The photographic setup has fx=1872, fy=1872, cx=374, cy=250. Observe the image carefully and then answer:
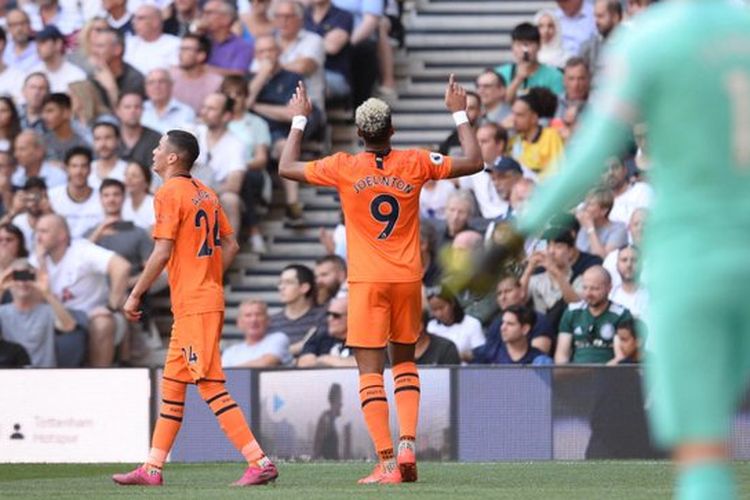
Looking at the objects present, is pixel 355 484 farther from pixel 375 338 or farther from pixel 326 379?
pixel 326 379

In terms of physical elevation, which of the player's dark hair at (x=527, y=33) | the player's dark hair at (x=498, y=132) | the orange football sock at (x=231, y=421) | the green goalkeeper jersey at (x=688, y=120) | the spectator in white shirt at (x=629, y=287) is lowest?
the orange football sock at (x=231, y=421)

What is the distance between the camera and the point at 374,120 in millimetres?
11570

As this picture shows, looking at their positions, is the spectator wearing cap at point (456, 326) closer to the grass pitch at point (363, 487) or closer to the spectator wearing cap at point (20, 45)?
the grass pitch at point (363, 487)

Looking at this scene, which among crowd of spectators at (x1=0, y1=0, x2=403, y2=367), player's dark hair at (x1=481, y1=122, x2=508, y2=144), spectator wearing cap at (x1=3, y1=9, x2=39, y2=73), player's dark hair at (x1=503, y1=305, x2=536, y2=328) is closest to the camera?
player's dark hair at (x1=503, y1=305, x2=536, y2=328)

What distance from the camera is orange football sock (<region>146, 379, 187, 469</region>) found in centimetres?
1178

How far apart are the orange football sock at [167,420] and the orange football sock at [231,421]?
0.55 ft

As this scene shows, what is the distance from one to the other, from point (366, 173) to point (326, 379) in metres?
4.29

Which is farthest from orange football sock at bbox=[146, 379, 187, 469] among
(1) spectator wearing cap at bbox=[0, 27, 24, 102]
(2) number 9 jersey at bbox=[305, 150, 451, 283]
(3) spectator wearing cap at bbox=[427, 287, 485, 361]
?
(1) spectator wearing cap at bbox=[0, 27, 24, 102]

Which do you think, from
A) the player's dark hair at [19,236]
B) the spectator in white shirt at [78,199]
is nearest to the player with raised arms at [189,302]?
the player's dark hair at [19,236]

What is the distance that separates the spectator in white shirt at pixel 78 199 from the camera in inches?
749

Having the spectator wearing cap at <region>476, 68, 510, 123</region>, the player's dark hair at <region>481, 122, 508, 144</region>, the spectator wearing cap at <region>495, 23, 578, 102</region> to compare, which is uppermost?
the spectator wearing cap at <region>495, 23, 578, 102</region>

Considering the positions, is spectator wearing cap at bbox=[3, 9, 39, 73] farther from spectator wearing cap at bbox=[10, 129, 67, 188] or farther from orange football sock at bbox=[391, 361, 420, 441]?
orange football sock at bbox=[391, 361, 420, 441]

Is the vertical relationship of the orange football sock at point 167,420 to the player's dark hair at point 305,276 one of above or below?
below

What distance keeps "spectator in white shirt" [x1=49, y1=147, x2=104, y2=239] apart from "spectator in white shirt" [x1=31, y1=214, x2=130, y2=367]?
0.47 metres
